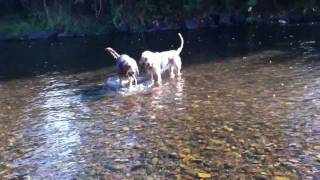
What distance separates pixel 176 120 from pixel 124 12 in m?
17.8

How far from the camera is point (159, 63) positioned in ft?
49.4

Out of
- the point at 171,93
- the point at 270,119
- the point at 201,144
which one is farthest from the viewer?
the point at 171,93

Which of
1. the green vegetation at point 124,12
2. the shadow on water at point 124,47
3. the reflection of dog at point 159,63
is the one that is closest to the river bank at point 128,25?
the green vegetation at point 124,12

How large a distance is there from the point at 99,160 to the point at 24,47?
17792 mm

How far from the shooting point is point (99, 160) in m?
8.73

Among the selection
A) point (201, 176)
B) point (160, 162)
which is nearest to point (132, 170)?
point (160, 162)

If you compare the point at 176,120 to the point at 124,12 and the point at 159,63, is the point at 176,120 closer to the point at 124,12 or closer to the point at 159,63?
the point at 159,63

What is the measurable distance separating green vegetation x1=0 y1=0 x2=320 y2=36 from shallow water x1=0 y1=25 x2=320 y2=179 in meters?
7.83

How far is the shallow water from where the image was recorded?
825 cm

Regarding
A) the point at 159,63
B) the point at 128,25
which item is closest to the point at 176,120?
the point at 159,63

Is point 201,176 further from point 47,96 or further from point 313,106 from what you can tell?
point 47,96

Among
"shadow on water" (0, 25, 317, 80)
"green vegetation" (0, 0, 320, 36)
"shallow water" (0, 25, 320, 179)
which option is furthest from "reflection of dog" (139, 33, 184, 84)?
"green vegetation" (0, 0, 320, 36)

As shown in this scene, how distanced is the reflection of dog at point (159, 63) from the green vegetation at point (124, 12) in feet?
37.5

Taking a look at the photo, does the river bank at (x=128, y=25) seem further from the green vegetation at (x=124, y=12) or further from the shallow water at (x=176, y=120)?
the shallow water at (x=176, y=120)
